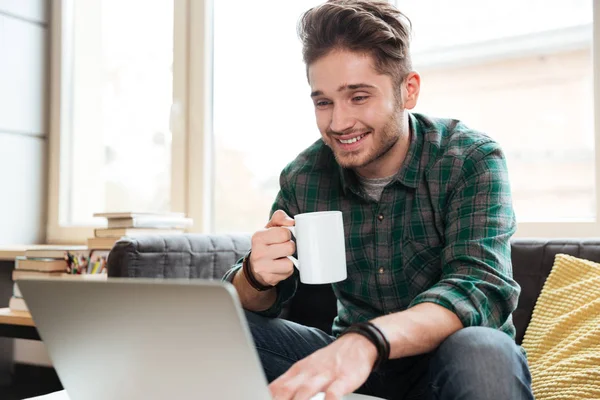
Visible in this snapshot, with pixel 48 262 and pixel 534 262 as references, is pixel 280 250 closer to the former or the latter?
pixel 534 262

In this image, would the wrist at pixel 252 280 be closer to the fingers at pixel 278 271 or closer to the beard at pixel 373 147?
the fingers at pixel 278 271

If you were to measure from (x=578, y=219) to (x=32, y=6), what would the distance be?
97.1 inches

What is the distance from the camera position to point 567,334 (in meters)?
1.39

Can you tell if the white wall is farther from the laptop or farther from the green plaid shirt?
the laptop

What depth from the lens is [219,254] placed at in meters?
1.78

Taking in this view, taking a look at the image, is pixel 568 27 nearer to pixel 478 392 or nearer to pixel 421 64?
pixel 421 64

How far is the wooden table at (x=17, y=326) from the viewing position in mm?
1982

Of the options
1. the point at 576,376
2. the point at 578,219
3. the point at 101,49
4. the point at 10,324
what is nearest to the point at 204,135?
the point at 101,49

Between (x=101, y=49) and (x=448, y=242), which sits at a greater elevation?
(x=101, y=49)

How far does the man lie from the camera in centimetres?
112

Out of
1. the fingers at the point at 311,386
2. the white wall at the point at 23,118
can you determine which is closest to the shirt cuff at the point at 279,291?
the fingers at the point at 311,386

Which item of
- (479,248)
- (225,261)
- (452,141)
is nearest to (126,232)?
(225,261)

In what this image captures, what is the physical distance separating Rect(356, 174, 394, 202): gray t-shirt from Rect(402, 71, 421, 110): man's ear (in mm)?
160

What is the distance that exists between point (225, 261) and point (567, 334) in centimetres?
87
